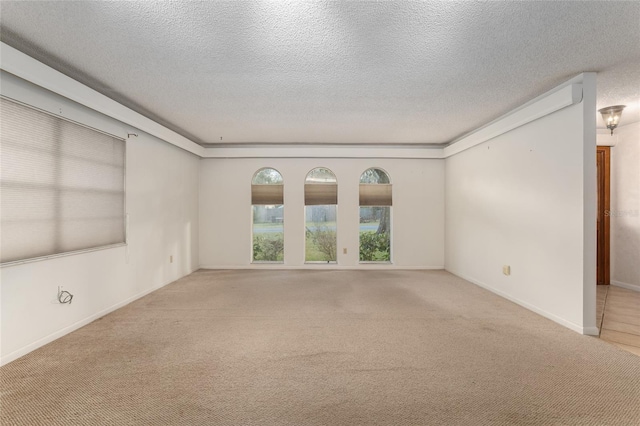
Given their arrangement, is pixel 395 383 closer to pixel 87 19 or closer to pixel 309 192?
pixel 87 19

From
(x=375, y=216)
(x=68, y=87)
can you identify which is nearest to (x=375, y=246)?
(x=375, y=216)

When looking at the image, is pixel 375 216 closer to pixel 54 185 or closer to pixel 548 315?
pixel 548 315

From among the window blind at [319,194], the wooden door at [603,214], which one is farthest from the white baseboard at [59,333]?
the wooden door at [603,214]

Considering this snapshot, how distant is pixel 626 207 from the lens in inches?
198

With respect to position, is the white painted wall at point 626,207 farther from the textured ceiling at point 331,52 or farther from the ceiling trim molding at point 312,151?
the ceiling trim molding at point 312,151

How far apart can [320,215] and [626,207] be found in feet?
18.2

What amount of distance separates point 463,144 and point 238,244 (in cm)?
521

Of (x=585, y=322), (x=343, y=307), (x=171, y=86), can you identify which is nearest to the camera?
(x=585, y=322)

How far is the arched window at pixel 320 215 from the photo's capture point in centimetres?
686

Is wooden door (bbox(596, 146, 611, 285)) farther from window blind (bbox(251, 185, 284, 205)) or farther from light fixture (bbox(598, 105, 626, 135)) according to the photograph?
window blind (bbox(251, 185, 284, 205))

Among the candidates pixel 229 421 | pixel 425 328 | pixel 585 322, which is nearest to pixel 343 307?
pixel 425 328

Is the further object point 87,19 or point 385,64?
point 385,64

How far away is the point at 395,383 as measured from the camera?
7.26 ft

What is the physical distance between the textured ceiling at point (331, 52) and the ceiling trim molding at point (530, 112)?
0.47ft
